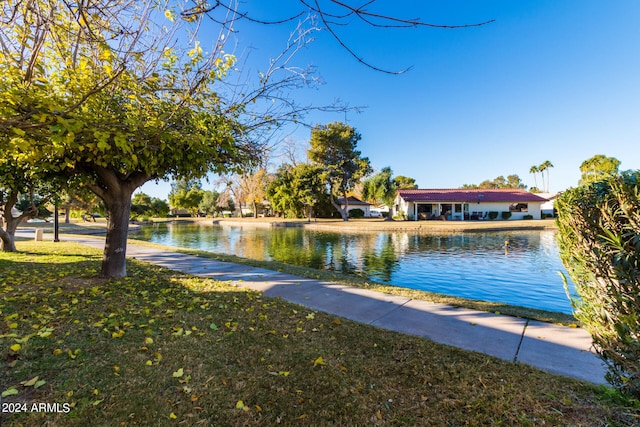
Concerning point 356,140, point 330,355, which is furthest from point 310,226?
point 330,355

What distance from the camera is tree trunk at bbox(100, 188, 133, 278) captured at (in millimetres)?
6203

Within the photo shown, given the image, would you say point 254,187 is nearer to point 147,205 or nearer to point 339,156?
point 147,205

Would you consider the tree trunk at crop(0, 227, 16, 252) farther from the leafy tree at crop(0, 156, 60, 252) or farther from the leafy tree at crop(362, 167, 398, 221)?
the leafy tree at crop(362, 167, 398, 221)

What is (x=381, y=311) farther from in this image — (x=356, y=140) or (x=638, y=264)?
(x=356, y=140)

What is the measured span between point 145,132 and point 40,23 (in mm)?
Result: 1126

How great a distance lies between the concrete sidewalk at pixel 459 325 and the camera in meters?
3.35

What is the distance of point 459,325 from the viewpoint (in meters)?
4.40

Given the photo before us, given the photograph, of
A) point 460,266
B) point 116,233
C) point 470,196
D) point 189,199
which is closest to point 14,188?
point 116,233

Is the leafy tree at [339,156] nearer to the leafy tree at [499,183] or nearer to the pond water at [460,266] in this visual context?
the pond water at [460,266]

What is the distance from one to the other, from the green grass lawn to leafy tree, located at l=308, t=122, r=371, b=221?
106ft

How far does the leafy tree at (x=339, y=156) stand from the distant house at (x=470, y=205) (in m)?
8.01

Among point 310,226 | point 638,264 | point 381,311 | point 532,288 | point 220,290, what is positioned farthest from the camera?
point 310,226

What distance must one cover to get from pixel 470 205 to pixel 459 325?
3838cm

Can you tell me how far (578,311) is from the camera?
104 inches
